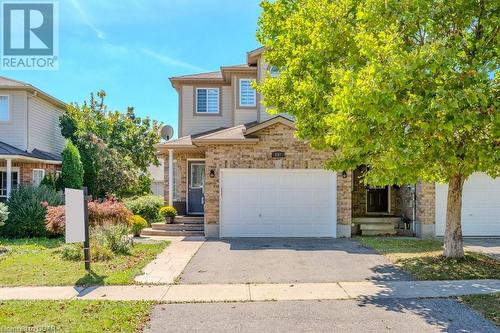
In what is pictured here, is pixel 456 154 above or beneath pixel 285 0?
beneath

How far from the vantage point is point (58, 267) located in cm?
961

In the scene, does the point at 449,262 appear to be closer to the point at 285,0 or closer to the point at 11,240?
the point at 285,0

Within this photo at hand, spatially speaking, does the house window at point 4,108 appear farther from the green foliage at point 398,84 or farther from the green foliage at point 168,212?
the green foliage at point 398,84

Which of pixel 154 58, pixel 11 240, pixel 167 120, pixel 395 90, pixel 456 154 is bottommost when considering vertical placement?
pixel 11 240

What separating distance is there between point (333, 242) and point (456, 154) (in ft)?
21.2

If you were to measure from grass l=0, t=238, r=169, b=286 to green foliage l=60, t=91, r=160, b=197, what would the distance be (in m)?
9.07

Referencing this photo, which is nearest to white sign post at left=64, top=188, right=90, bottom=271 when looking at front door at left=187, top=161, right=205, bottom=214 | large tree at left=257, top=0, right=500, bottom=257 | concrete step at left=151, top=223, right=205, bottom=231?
large tree at left=257, top=0, right=500, bottom=257

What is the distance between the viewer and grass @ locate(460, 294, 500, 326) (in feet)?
20.5

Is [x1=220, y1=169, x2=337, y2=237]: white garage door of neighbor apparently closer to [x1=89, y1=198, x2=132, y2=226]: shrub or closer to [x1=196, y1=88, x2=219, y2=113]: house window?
[x1=89, y1=198, x2=132, y2=226]: shrub

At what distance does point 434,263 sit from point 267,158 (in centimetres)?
694

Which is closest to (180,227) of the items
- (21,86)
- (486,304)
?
(21,86)

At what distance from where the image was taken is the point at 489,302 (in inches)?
270

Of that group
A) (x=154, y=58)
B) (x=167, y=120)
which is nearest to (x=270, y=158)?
(x=154, y=58)

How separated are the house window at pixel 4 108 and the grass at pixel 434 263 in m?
17.7
